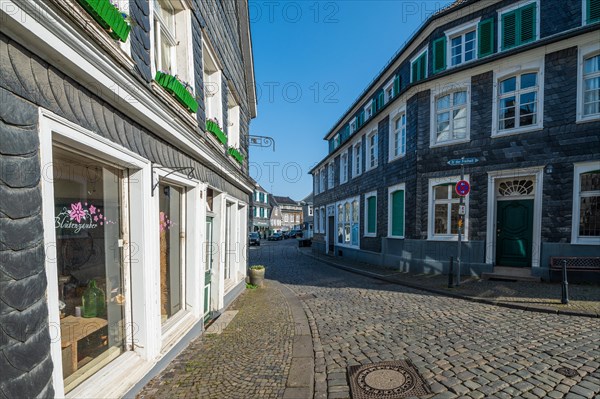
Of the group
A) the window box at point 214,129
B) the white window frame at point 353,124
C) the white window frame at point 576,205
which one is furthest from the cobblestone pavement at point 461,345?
the white window frame at point 353,124

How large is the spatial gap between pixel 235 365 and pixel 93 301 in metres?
2.05

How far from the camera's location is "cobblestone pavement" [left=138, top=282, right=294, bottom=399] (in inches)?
134

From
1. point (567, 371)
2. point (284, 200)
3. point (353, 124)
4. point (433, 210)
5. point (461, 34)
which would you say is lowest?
point (284, 200)

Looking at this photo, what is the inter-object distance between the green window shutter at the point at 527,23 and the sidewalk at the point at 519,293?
8.01m

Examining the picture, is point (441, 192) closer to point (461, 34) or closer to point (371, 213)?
point (371, 213)

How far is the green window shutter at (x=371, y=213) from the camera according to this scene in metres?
15.2

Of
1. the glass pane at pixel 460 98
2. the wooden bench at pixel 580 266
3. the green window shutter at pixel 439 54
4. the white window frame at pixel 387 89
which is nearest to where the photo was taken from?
the wooden bench at pixel 580 266

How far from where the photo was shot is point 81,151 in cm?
267

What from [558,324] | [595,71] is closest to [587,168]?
[595,71]

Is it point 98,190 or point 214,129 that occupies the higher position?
point 214,129

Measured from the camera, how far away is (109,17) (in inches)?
106

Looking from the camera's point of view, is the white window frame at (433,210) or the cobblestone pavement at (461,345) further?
the white window frame at (433,210)

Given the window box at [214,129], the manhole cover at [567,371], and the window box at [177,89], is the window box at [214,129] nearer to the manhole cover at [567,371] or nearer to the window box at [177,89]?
the window box at [177,89]

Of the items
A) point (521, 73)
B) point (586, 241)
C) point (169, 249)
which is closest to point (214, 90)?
point (169, 249)
